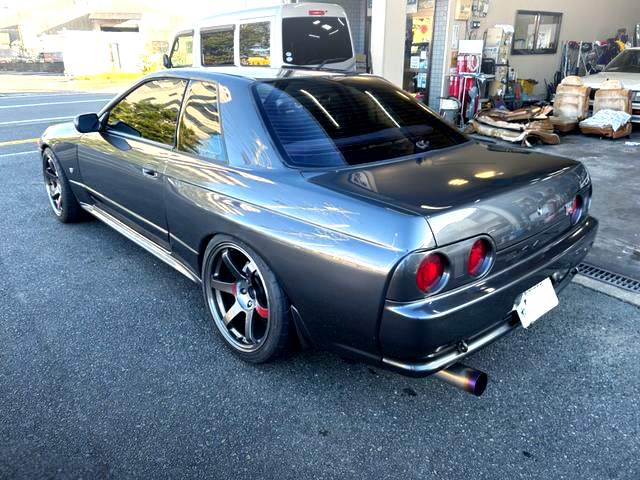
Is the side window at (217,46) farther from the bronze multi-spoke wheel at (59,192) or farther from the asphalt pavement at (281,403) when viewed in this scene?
the asphalt pavement at (281,403)

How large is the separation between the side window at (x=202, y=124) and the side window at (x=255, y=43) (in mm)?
4876

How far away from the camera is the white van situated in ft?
23.9

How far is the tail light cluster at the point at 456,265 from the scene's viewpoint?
1858mm

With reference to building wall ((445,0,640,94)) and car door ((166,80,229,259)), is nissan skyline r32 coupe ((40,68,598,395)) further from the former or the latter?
building wall ((445,0,640,94))

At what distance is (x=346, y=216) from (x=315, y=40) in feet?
20.6

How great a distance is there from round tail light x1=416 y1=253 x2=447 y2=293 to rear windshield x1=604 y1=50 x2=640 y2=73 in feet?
35.8

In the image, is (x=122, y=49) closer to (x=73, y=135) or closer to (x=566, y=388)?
(x=73, y=135)

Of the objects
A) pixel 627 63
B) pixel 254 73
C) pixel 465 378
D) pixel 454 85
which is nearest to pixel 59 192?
pixel 254 73

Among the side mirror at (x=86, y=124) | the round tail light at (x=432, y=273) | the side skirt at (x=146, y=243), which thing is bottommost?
the side skirt at (x=146, y=243)

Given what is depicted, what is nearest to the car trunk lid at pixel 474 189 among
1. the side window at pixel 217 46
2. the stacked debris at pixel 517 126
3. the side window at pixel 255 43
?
the side window at pixel 255 43

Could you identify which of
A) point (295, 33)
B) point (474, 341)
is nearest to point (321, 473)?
point (474, 341)

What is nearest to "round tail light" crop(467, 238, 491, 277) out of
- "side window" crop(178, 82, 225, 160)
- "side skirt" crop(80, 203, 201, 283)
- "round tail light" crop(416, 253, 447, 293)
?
"round tail light" crop(416, 253, 447, 293)

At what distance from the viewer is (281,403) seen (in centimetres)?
237

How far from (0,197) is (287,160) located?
4.71m
